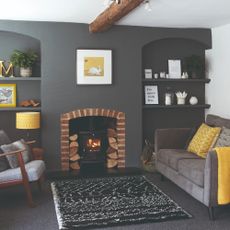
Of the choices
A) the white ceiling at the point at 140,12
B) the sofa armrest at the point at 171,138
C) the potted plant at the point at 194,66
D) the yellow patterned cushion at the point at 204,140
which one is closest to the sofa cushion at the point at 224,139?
the yellow patterned cushion at the point at 204,140

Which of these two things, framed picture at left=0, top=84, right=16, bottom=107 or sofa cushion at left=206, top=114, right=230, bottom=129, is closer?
sofa cushion at left=206, top=114, right=230, bottom=129

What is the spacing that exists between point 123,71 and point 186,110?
1.43 meters

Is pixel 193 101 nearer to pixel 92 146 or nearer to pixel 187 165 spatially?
pixel 92 146

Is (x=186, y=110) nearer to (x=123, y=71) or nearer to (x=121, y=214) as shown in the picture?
(x=123, y=71)

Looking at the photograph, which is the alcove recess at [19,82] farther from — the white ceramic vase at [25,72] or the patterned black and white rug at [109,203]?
the patterned black and white rug at [109,203]

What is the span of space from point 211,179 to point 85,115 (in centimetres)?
250

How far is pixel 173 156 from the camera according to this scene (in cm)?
466

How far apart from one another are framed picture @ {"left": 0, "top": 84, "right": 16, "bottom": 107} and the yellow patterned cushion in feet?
9.35

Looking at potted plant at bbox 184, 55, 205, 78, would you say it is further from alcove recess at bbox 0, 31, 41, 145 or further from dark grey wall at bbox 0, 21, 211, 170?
alcove recess at bbox 0, 31, 41, 145

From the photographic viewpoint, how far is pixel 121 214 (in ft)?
12.3

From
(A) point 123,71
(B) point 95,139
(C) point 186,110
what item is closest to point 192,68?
(C) point 186,110

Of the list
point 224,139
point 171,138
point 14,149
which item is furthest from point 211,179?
point 14,149

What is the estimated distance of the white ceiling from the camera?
4.20 m

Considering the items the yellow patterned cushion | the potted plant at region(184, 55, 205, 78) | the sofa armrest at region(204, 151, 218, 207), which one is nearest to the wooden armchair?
the sofa armrest at region(204, 151, 218, 207)
